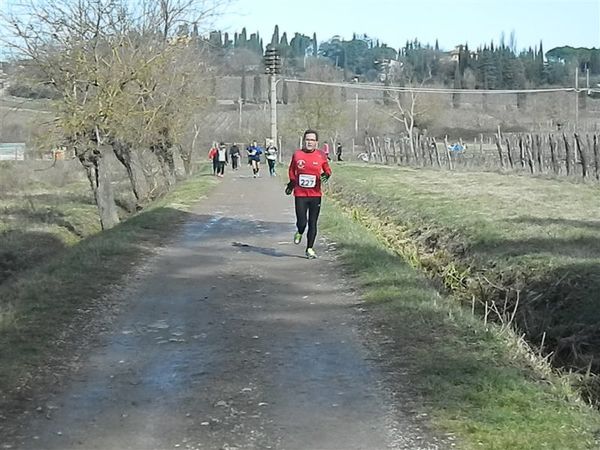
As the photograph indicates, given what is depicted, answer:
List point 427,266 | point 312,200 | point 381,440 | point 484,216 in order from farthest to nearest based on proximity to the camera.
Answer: point 484,216 → point 427,266 → point 312,200 → point 381,440

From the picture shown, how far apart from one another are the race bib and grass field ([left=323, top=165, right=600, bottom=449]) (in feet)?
3.77

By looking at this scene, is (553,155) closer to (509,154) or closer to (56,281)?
(509,154)

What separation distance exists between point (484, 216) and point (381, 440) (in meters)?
13.6

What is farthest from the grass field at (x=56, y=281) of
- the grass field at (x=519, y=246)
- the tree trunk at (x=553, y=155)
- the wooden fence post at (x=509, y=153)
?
the wooden fence post at (x=509, y=153)

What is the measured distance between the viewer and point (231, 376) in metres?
7.00

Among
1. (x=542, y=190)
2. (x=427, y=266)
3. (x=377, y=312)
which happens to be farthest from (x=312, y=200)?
(x=542, y=190)

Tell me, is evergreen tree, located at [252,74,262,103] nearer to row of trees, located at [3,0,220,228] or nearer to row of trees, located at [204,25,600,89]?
row of trees, located at [204,25,600,89]

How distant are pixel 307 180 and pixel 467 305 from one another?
9.51 feet

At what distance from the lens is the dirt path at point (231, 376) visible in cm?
562

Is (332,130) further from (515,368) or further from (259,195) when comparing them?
(515,368)

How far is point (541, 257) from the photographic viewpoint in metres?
13.3

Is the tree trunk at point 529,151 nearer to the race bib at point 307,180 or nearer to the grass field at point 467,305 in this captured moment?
the grass field at point 467,305

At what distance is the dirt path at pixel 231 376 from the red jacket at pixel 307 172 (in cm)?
146

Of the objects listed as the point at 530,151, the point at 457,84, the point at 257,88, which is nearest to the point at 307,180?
the point at 530,151
